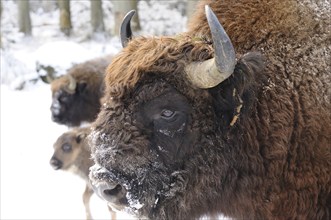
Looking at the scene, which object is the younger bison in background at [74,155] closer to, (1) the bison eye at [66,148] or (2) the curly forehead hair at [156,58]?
(1) the bison eye at [66,148]

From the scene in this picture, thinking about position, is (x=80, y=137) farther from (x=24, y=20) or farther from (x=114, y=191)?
(x=24, y=20)

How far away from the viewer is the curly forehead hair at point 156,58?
9.96 feet

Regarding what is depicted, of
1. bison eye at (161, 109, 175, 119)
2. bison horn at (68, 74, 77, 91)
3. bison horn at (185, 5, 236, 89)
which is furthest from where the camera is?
bison horn at (68, 74, 77, 91)

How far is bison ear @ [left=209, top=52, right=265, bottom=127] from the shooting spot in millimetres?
3020

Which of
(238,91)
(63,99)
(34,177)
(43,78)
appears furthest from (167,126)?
(43,78)

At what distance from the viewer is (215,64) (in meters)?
2.84

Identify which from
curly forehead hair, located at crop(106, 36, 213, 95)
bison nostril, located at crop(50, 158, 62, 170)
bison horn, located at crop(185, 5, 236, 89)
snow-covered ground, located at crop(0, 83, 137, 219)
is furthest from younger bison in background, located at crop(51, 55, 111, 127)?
bison horn, located at crop(185, 5, 236, 89)

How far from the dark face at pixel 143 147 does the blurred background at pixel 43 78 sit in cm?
421

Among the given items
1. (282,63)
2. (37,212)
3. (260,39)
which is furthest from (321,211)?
(37,212)

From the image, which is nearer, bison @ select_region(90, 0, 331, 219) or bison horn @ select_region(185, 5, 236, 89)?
bison horn @ select_region(185, 5, 236, 89)

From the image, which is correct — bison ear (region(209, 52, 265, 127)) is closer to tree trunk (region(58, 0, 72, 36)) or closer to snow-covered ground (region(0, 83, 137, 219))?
snow-covered ground (region(0, 83, 137, 219))

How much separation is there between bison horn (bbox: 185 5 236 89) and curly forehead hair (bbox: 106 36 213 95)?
0.29ft

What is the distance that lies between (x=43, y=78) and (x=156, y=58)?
12.4 metres

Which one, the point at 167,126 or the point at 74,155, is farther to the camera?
the point at 74,155
